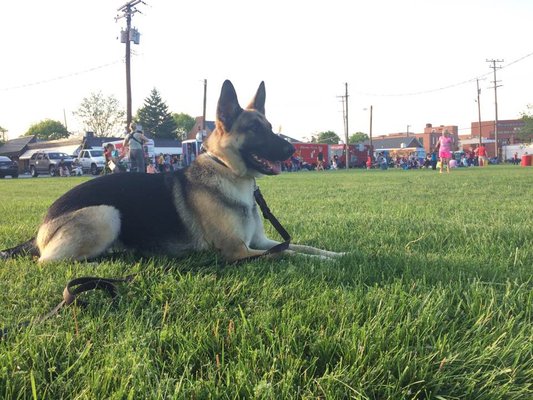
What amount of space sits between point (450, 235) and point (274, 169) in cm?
189

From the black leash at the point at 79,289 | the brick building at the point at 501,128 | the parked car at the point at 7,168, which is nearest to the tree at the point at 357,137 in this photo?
the brick building at the point at 501,128

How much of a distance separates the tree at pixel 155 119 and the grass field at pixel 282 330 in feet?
268

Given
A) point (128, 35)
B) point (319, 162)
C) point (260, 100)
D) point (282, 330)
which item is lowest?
point (282, 330)

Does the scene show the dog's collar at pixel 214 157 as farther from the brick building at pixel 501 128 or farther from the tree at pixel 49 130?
the brick building at pixel 501 128

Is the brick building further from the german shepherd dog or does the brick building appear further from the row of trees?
the german shepherd dog

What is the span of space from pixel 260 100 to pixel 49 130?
117m

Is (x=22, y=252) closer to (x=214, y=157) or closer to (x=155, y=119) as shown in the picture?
(x=214, y=157)

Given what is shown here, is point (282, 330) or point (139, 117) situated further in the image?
point (139, 117)

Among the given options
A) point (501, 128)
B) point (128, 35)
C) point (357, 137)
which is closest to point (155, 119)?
point (128, 35)

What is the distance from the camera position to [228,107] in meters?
3.83

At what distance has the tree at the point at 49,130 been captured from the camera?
10401 centimetres

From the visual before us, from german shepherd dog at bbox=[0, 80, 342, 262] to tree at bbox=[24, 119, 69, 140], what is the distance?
4439 inches

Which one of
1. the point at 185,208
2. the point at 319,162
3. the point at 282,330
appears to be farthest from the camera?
the point at 319,162

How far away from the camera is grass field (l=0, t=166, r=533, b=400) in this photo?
140 centimetres
